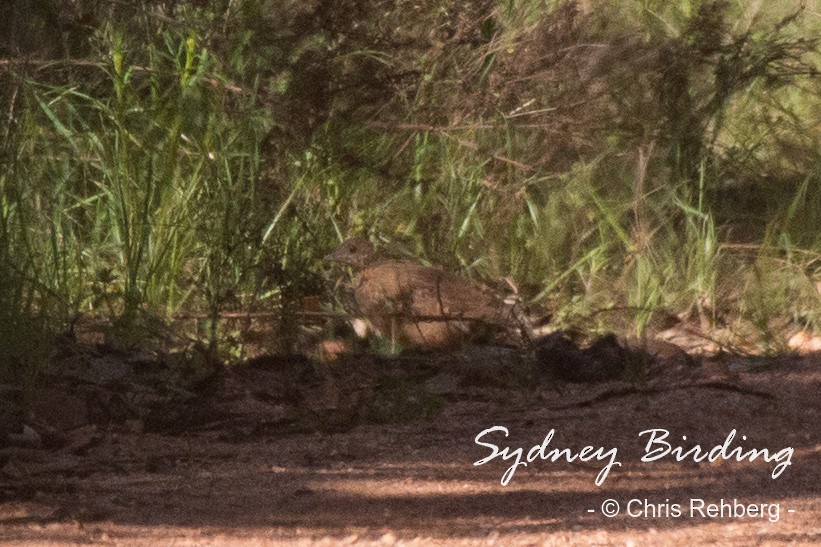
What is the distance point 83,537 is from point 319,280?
8.02 ft

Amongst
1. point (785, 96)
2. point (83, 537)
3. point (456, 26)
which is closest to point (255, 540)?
point (83, 537)

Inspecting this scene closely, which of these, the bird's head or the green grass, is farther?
the bird's head

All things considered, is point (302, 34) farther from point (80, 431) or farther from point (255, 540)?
point (255, 540)

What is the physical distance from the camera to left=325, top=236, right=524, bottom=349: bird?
17.6 feet

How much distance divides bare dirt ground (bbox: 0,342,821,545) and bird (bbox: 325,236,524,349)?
6.4 inches

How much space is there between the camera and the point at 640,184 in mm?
6070

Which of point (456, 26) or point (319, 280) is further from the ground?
point (456, 26)

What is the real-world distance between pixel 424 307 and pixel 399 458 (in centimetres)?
144

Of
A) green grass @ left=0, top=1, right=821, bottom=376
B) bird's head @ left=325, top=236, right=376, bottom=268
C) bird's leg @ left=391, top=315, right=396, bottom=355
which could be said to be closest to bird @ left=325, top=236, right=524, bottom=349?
bird's leg @ left=391, top=315, right=396, bottom=355

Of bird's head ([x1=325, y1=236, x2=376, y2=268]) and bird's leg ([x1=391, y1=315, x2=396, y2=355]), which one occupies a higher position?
bird's head ([x1=325, y1=236, x2=376, y2=268])

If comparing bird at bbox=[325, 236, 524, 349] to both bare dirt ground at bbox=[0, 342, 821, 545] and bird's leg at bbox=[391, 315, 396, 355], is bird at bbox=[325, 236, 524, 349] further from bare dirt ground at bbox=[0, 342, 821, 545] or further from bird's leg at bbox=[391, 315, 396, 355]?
bare dirt ground at bbox=[0, 342, 821, 545]

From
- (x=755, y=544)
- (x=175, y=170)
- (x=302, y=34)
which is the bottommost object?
(x=755, y=544)

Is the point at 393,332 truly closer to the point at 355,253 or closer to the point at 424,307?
the point at 424,307

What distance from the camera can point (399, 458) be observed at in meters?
4.02
